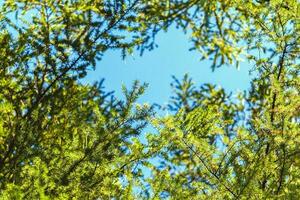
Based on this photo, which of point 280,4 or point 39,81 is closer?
point 280,4

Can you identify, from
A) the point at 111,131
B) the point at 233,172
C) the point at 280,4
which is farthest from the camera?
the point at 280,4

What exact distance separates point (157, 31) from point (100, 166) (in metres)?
4.18

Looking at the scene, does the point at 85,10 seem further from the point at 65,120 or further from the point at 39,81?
the point at 65,120

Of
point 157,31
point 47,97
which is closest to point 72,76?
point 47,97

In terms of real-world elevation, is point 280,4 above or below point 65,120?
above

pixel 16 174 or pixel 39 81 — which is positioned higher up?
pixel 39 81

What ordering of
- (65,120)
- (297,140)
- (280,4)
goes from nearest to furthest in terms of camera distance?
(297,140), (280,4), (65,120)

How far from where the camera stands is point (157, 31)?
8.08m

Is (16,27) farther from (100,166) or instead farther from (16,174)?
(100,166)

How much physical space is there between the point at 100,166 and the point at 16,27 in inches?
103

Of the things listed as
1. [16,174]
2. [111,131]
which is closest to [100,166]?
[111,131]

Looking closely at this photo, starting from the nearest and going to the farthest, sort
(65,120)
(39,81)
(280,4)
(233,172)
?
(233,172) < (280,4) < (65,120) < (39,81)

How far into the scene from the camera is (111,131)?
451 centimetres

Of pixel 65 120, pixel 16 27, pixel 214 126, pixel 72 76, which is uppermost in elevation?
pixel 16 27
